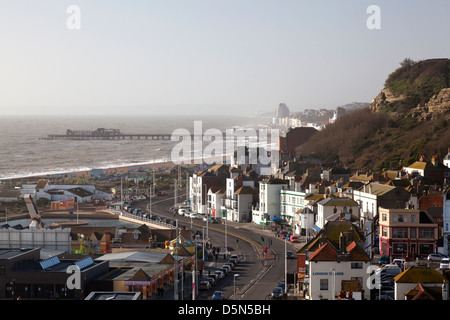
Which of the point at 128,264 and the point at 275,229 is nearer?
the point at 128,264

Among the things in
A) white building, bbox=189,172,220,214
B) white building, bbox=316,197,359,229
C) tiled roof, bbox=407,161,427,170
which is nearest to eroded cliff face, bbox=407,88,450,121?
tiled roof, bbox=407,161,427,170

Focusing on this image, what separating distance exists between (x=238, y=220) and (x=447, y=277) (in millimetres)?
23586

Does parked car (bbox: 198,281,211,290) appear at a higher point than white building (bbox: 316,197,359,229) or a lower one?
lower

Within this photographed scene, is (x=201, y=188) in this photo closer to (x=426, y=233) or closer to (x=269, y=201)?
(x=269, y=201)

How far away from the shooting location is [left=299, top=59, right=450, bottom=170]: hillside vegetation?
2172 inches

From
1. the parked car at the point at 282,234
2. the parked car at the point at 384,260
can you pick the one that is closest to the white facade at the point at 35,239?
the parked car at the point at 384,260

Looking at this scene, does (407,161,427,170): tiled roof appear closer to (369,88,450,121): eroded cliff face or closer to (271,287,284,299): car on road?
(369,88,450,121): eroded cliff face

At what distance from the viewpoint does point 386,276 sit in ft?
69.7

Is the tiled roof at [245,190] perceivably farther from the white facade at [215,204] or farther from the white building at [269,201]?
the white facade at [215,204]

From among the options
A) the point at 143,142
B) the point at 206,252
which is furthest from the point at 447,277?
the point at 143,142

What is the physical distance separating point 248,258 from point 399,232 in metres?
5.61

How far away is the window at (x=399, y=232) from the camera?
27344 millimetres

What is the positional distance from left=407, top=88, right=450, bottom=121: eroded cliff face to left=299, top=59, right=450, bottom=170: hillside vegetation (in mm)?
95
